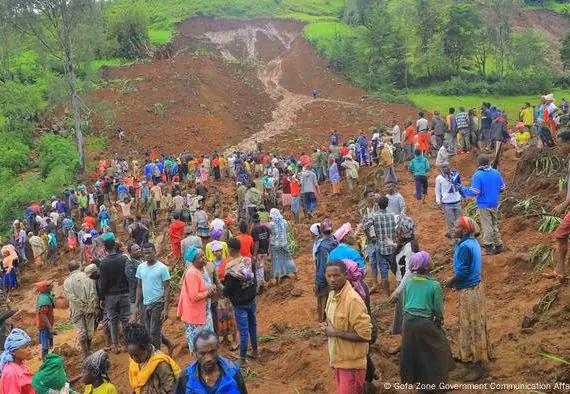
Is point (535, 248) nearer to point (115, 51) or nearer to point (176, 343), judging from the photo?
point (176, 343)

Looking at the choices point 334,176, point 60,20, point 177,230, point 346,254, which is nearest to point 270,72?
point 60,20

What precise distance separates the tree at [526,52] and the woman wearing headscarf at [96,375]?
1841 inches

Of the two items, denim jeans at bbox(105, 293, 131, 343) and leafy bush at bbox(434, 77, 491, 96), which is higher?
leafy bush at bbox(434, 77, 491, 96)

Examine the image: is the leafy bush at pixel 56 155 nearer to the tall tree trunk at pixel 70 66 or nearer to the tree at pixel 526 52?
the tall tree trunk at pixel 70 66

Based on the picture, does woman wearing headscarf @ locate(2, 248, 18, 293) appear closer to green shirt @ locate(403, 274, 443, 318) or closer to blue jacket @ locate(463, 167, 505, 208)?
blue jacket @ locate(463, 167, 505, 208)

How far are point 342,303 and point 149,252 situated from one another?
306 centimetres

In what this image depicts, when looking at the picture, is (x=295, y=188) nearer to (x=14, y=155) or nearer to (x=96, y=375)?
(x=96, y=375)

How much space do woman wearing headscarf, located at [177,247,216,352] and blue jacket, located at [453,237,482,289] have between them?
275 centimetres

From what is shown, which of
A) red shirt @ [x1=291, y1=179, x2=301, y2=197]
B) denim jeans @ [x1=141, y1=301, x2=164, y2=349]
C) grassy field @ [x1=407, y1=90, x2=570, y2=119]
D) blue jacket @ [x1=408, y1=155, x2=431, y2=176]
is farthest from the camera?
grassy field @ [x1=407, y1=90, x2=570, y2=119]

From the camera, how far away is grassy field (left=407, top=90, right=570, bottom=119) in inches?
1455

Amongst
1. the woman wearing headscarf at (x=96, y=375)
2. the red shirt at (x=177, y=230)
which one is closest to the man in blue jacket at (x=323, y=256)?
the woman wearing headscarf at (x=96, y=375)

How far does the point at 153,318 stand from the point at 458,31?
44635 mm

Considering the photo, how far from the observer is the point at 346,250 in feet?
19.7

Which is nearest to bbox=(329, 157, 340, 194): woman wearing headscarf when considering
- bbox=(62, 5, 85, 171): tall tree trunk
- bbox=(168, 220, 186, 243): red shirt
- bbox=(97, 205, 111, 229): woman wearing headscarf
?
bbox=(168, 220, 186, 243): red shirt
